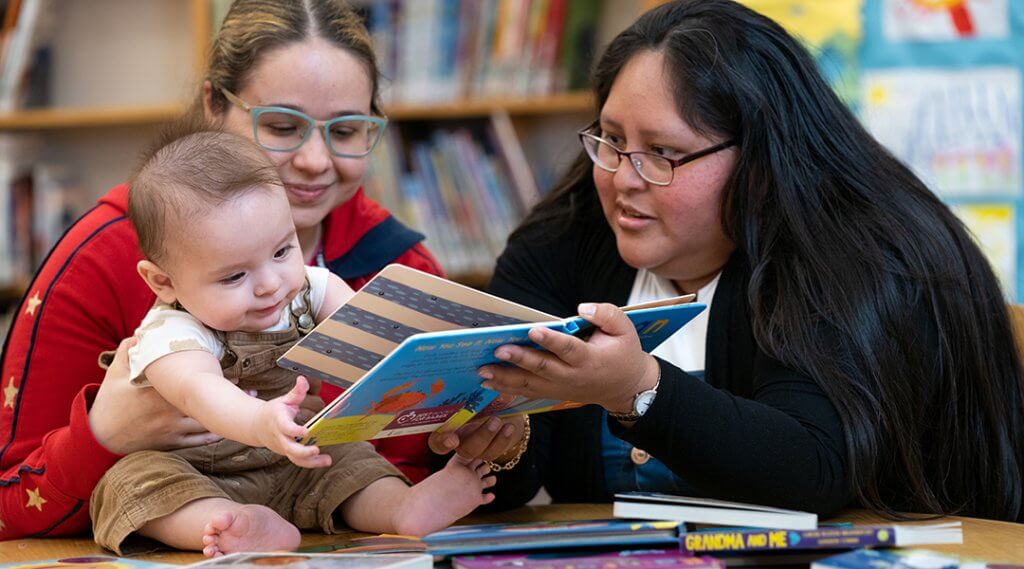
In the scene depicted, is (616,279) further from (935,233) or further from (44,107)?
(44,107)

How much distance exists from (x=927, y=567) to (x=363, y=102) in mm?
990

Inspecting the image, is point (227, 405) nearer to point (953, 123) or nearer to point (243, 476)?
point (243, 476)

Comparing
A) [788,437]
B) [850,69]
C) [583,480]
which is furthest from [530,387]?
[850,69]

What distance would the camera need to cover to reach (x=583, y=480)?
167 centimetres

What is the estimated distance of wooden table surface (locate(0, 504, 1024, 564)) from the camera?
120cm

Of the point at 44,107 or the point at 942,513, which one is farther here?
the point at 44,107

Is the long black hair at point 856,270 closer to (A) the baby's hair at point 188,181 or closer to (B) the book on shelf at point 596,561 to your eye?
(B) the book on shelf at point 596,561

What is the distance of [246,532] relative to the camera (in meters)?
1.21

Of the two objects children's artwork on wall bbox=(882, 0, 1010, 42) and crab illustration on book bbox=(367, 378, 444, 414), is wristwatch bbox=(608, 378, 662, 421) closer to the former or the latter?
crab illustration on book bbox=(367, 378, 444, 414)

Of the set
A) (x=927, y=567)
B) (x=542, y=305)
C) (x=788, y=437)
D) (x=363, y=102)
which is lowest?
(x=927, y=567)

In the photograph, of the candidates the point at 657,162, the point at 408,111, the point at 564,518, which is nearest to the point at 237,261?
the point at 564,518

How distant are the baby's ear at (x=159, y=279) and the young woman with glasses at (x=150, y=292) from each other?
0.34 ft

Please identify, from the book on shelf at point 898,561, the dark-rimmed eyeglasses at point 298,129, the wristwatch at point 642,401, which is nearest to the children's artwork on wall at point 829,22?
the dark-rimmed eyeglasses at point 298,129

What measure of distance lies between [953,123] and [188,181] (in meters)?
2.02
